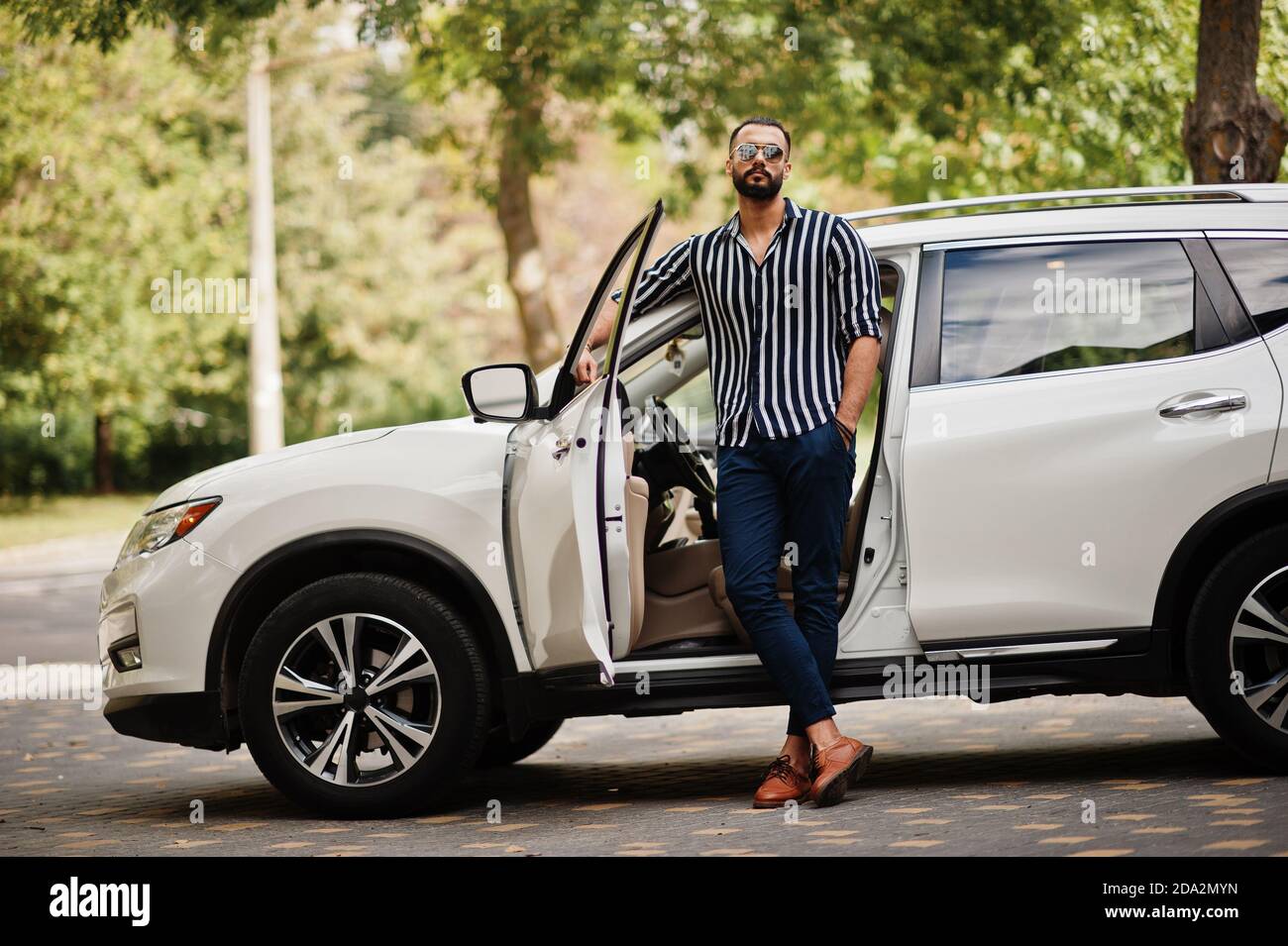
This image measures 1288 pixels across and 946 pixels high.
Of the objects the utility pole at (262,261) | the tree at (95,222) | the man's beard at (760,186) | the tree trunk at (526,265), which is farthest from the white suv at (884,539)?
the tree at (95,222)

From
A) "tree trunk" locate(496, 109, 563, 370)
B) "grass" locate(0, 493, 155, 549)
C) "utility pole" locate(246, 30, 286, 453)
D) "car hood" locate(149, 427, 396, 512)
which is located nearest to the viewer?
"car hood" locate(149, 427, 396, 512)

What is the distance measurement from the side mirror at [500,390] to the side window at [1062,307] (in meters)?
1.35

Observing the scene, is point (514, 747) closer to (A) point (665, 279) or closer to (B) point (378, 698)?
(B) point (378, 698)

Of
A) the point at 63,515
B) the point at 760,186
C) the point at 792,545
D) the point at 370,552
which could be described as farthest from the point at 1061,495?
the point at 63,515

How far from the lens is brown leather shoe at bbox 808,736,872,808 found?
17.4 ft

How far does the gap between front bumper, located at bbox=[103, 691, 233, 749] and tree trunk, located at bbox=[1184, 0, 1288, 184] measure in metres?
6.03

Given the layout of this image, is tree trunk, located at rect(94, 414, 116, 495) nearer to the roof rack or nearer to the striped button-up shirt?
the roof rack

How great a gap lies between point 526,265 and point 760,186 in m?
17.7

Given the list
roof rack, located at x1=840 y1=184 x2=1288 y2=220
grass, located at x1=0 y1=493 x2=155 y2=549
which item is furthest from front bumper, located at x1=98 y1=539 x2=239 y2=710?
grass, located at x1=0 y1=493 x2=155 y2=549

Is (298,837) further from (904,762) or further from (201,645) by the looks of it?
(904,762)

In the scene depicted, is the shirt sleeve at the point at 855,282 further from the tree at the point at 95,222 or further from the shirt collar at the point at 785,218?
the tree at the point at 95,222

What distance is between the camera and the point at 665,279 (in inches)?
217

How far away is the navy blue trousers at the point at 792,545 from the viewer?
523 cm

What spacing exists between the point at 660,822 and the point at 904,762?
155 centimetres
